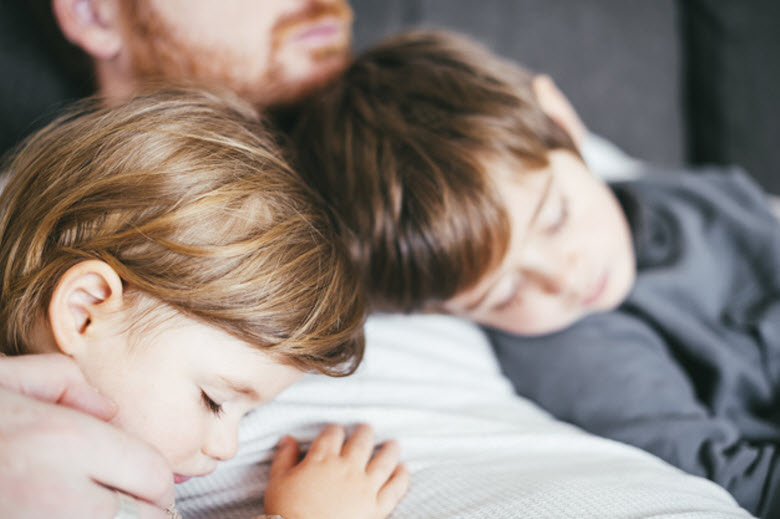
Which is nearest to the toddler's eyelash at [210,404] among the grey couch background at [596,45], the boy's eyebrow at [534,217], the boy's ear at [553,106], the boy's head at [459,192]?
the boy's head at [459,192]

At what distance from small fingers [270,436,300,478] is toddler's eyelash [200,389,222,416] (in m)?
0.10

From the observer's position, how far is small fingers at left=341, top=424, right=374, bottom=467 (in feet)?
2.41

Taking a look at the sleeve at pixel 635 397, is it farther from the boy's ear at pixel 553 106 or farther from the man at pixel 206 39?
the man at pixel 206 39

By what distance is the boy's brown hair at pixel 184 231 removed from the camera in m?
0.67

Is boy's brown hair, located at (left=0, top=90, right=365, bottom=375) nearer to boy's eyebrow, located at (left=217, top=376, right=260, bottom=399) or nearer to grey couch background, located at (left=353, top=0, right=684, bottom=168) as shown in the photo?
boy's eyebrow, located at (left=217, top=376, right=260, bottom=399)

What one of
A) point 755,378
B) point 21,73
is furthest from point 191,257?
point 755,378

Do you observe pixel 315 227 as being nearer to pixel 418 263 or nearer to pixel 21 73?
pixel 418 263

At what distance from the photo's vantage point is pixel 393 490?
0.70m

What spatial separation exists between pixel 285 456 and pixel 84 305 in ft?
0.98

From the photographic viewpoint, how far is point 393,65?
1126 mm

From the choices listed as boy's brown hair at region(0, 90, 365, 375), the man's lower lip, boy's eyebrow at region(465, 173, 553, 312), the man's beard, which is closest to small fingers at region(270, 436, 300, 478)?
boy's brown hair at region(0, 90, 365, 375)

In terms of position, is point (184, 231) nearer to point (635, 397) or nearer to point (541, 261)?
point (541, 261)

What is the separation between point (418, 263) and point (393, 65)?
397mm

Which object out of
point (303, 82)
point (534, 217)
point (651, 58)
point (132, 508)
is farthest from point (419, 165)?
point (651, 58)
